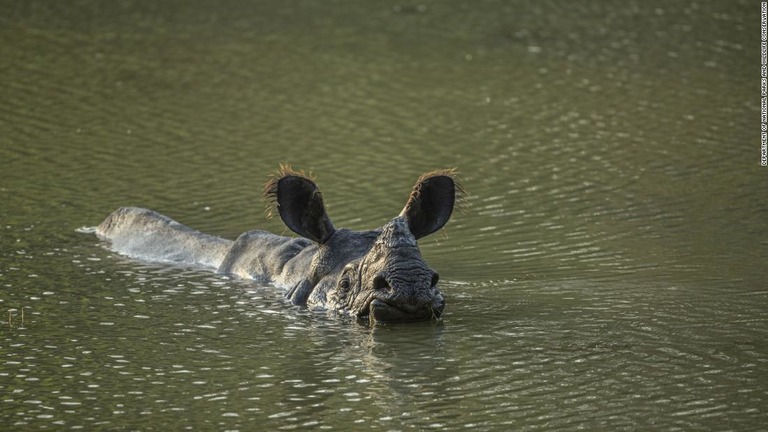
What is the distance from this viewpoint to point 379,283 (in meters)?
12.6

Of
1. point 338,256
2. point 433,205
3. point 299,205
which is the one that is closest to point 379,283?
point 338,256

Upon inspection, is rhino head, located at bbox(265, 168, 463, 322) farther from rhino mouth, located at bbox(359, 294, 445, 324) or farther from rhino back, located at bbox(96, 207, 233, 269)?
rhino back, located at bbox(96, 207, 233, 269)

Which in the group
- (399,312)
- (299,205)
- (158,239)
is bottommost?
(399,312)

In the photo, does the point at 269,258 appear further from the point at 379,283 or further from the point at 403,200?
the point at 403,200

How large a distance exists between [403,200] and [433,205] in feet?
15.7

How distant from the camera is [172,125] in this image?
22.8 metres

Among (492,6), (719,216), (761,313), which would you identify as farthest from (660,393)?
(492,6)

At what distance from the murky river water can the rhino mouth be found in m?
0.17

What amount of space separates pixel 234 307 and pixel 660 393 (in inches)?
173

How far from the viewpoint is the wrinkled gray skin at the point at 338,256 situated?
12.6m

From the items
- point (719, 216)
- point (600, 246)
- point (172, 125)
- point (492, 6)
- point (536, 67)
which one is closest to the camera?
point (600, 246)

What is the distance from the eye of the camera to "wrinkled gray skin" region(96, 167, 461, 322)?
12.6m

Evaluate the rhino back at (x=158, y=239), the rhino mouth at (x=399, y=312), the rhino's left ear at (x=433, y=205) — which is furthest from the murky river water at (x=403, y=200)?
the rhino's left ear at (x=433, y=205)

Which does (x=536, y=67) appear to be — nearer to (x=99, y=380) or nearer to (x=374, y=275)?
(x=374, y=275)
